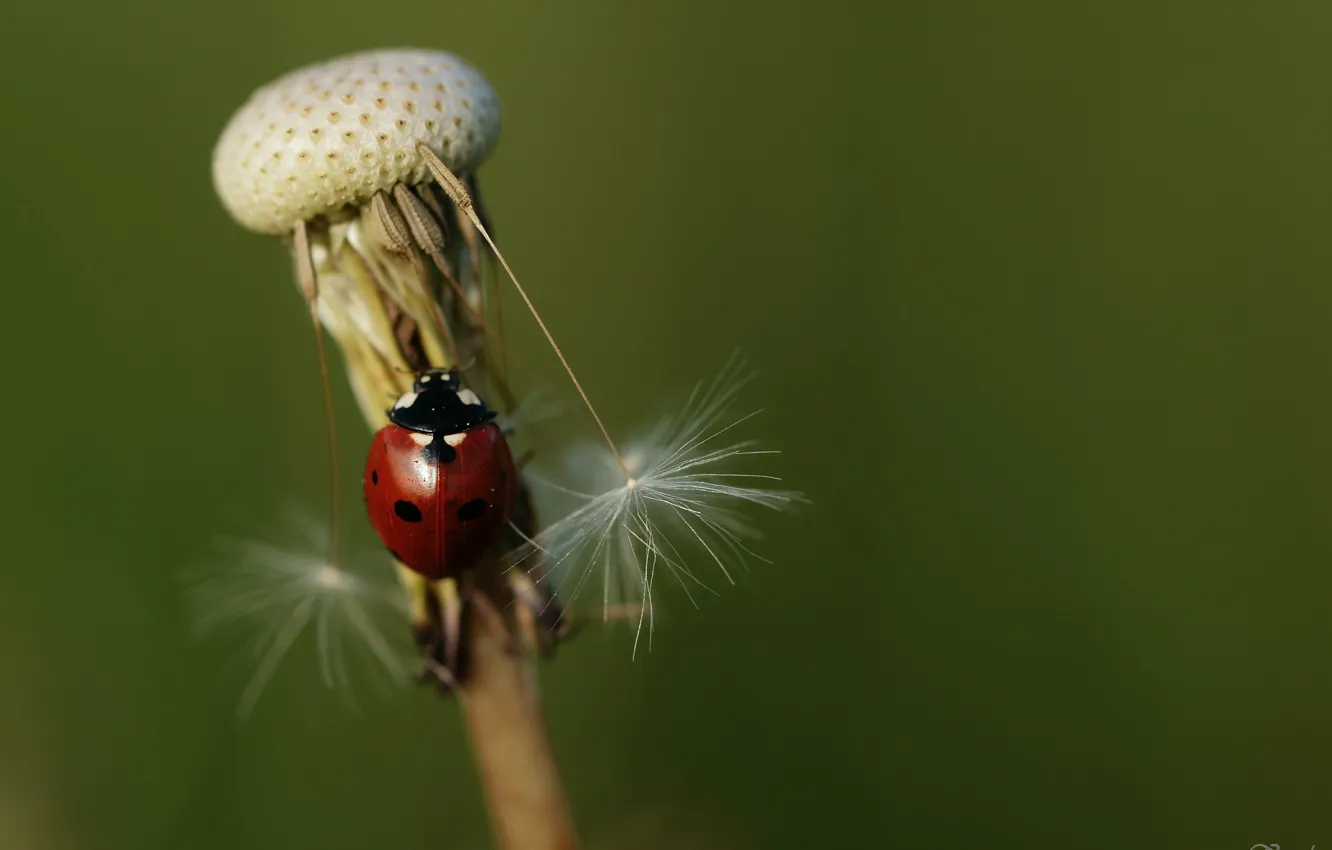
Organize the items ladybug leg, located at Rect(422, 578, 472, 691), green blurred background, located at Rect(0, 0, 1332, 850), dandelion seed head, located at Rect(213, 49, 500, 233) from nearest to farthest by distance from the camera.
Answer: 1. dandelion seed head, located at Rect(213, 49, 500, 233)
2. ladybug leg, located at Rect(422, 578, 472, 691)
3. green blurred background, located at Rect(0, 0, 1332, 850)

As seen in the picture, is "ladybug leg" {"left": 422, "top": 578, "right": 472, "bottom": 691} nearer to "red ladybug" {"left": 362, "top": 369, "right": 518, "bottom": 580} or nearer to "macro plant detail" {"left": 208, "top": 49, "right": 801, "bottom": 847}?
"macro plant detail" {"left": 208, "top": 49, "right": 801, "bottom": 847}

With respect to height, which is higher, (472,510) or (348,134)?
(348,134)

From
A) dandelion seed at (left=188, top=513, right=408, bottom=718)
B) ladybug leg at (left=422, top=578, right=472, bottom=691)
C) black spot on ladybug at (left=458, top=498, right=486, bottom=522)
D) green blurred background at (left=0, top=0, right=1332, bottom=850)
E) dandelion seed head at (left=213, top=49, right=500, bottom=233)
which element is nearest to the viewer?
dandelion seed head at (left=213, top=49, right=500, bottom=233)

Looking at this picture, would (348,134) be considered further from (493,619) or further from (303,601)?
(303,601)

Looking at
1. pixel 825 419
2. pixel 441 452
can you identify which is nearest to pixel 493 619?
pixel 441 452

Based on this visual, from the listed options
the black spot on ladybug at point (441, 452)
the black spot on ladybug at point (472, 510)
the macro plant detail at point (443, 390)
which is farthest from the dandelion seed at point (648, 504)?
the black spot on ladybug at point (441, 452)

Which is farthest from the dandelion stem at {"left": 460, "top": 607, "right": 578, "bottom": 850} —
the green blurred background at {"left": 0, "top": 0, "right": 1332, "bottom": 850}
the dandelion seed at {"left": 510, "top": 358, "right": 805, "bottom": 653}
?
the green blurred background at {"left": 0, "top": 0, "right": 1332, "bottom": 850}

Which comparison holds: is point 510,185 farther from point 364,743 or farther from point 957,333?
point 364,743

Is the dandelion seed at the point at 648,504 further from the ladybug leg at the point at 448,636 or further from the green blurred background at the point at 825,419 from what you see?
the green blurred background at the point at 825,419
